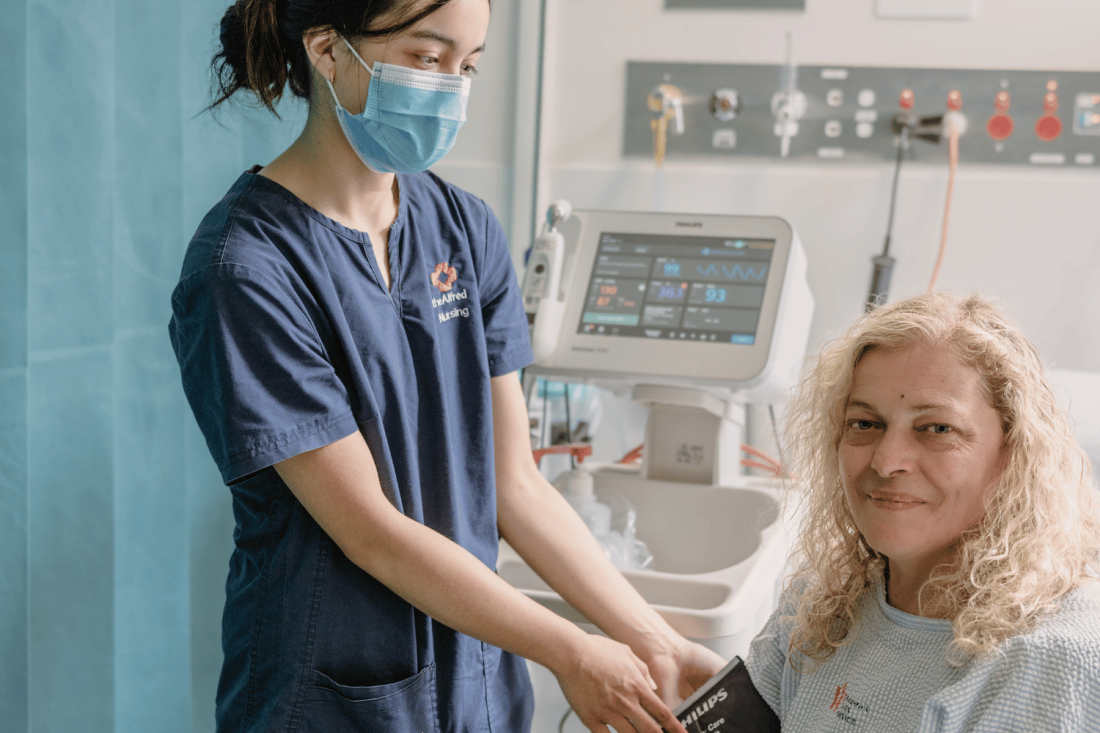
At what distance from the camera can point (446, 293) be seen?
1.14 metres

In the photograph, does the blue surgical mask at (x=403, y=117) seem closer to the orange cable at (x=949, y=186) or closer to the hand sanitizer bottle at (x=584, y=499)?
the hand sanitizer bottle at (x=584, y=499)

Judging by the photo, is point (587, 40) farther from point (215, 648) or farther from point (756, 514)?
point (215, 648)

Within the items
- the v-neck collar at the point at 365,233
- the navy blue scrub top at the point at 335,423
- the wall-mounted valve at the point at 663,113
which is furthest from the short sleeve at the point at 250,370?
the wall-mounted valve at the point at 663,113

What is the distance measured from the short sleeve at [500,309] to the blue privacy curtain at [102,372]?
1.71 ft

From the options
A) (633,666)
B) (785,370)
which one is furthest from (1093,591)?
(785,370)

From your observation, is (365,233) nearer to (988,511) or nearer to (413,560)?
(413,560)

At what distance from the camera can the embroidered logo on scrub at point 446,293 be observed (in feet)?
3.70

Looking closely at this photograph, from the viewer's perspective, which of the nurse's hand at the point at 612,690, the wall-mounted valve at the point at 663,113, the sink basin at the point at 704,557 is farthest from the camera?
the wall-mounted valve at the point at 663,113

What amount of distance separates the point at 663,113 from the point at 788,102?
0.93 ft

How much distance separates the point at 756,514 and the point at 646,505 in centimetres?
19

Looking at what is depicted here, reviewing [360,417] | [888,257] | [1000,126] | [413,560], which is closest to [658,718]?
[413,560]

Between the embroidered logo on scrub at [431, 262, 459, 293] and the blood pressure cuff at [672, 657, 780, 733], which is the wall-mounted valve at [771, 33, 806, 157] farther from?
the blood pressure cuff at [672, 657, 780, 733]

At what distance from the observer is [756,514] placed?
5.15 ft

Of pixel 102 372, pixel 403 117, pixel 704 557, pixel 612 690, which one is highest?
pixel 403 117
